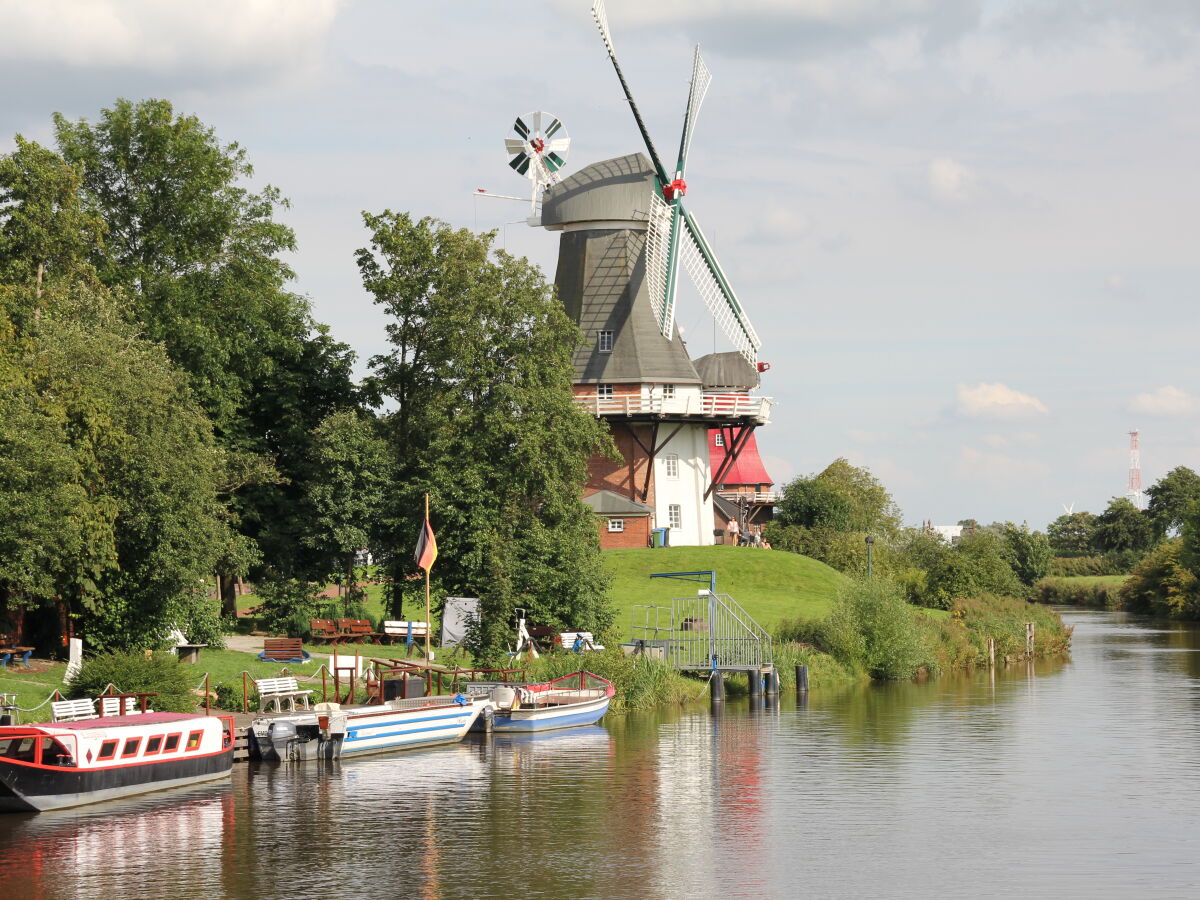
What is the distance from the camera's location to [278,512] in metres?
60.8

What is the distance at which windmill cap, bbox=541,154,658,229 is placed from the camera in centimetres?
8131

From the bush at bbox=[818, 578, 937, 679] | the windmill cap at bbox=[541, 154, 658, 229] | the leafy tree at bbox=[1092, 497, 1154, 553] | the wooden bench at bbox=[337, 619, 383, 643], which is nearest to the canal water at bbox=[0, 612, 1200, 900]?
the bush at bbox=[818, 578, 937, 679]

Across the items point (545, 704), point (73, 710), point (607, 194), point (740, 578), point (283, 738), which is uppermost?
point (607, 194)

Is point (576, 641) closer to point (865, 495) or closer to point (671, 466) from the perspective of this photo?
point (671, 466)

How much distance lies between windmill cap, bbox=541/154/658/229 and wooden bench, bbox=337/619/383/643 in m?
33.1

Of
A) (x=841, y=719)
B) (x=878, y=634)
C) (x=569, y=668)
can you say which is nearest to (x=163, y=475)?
(x=569, y=668)

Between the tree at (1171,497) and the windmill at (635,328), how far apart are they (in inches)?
3624

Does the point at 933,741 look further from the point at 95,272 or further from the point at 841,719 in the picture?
the point at 95,272

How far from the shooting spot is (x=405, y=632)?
5528cm

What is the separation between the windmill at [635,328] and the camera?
80.8m

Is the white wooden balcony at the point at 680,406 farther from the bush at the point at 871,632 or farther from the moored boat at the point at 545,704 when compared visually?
the moored boat at the point at 545,704

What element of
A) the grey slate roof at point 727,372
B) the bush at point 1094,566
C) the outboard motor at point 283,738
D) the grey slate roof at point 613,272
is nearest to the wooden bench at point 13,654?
the outboard motor at point 283,738

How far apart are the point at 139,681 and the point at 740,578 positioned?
141 feet

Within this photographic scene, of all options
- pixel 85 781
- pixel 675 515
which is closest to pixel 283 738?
pixel 85 781
